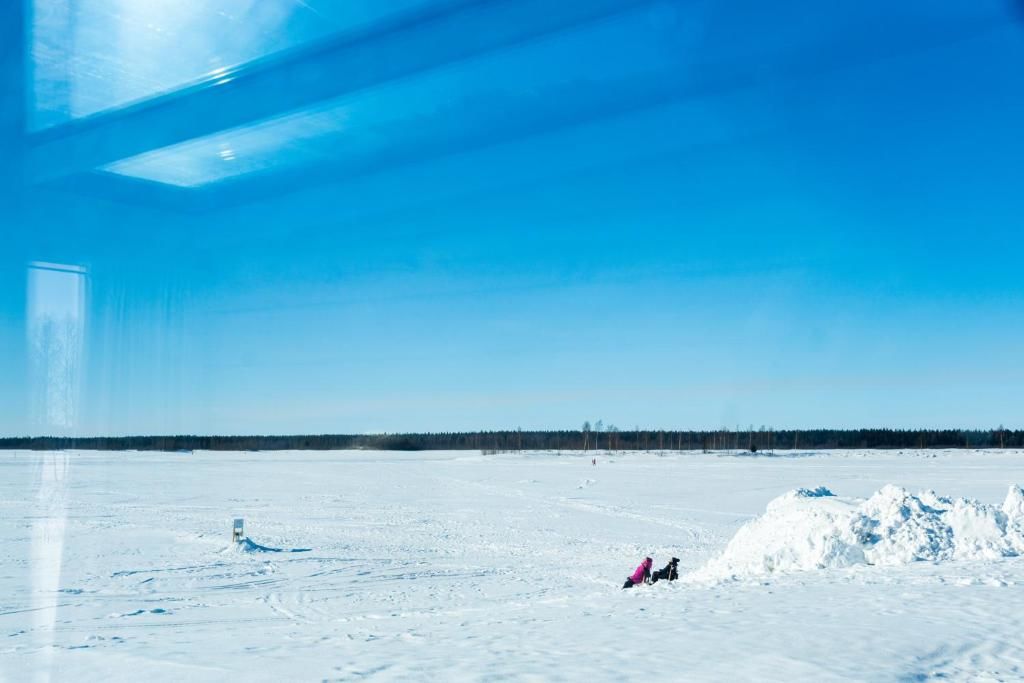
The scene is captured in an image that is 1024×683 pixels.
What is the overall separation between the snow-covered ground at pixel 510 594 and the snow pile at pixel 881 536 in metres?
0.04

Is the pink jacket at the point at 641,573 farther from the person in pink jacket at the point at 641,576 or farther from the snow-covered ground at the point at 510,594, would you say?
the snow-covered ground at the point at 510,594

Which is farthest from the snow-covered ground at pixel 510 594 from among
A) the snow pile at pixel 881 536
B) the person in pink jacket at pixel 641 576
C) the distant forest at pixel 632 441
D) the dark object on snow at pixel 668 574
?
the distant forest at pixel 632 441

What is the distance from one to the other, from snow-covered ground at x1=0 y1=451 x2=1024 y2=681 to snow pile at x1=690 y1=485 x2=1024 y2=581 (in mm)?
41

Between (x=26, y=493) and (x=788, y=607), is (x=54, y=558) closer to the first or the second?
(x=788, y=607)

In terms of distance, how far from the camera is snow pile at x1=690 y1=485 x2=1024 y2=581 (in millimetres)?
12016

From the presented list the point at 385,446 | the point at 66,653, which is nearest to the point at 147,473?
the point at 66,653

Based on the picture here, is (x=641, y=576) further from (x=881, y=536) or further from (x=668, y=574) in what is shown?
(x=881, y=536)

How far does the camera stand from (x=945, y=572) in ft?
33.5

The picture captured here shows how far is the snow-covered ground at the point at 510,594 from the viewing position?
20.8 feet

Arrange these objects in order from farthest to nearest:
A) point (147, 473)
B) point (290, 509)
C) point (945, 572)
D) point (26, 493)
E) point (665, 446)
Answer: point (665, 446) → point (147, 473) → point (26, 493) → point (290, 509) → point (945, 572)

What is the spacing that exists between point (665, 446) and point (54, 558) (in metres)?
116

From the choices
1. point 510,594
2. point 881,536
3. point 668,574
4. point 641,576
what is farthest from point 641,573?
point 881,536

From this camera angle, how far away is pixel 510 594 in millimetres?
12734

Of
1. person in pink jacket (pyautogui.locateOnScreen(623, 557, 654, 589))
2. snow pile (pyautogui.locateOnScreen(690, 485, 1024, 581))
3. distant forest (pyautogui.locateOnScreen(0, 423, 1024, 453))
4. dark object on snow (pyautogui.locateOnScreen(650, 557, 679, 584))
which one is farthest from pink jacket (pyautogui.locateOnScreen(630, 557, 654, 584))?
distant forest (pyautogui.locateOnScreen(0, 423, 1024, 453))
